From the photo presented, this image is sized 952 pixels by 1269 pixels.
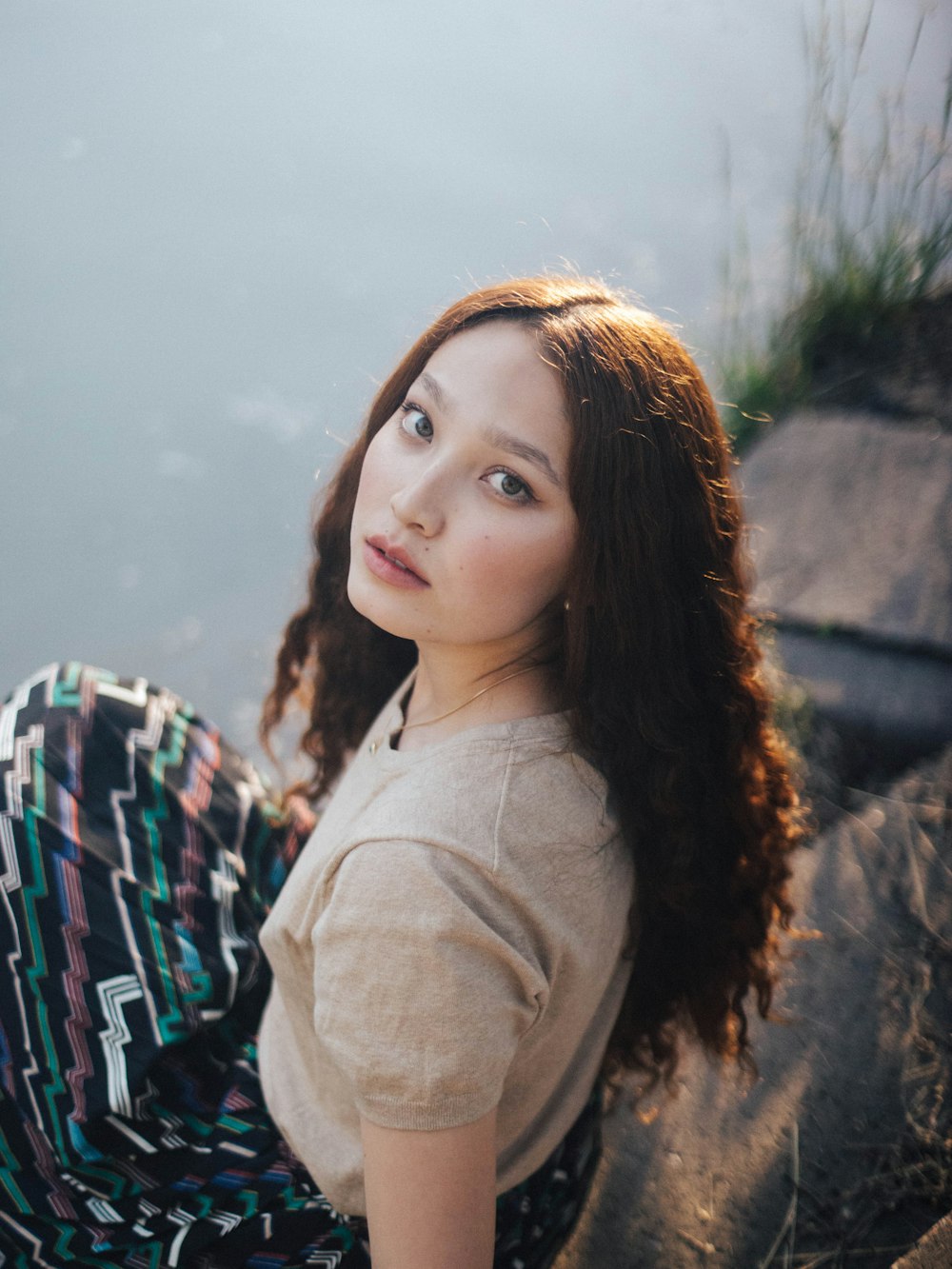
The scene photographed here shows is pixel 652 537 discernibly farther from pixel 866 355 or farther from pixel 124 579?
pixel 124 579

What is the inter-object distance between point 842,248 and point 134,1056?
2879 mm

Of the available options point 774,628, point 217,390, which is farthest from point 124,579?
point 774,628

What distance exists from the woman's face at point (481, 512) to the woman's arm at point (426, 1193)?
1.74 ft

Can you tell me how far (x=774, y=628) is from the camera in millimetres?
2463

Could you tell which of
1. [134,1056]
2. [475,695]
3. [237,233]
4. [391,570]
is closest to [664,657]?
[475,695]

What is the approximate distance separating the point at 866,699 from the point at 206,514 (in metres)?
3.04

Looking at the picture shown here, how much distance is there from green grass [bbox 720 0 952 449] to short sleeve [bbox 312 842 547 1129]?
72.9 inches

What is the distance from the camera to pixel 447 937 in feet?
2.87

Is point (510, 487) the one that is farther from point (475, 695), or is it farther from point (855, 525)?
point (855, 525)

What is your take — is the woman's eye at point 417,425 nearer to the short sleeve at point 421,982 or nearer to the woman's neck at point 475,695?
the woman's neck at point 475,695

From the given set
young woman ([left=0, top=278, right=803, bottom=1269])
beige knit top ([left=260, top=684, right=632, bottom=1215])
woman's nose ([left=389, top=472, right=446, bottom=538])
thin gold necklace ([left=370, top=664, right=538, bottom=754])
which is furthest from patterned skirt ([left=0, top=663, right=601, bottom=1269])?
woman's nose ([left=389, top=472, right=446, bottom=538])

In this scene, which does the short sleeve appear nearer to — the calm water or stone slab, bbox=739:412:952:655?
stone slab, bbox=739:412:952:655

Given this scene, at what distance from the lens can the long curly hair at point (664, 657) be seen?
1.08 meters

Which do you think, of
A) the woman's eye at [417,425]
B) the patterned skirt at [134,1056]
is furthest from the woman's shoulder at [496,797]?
the patterned skirt at [134,1056]
